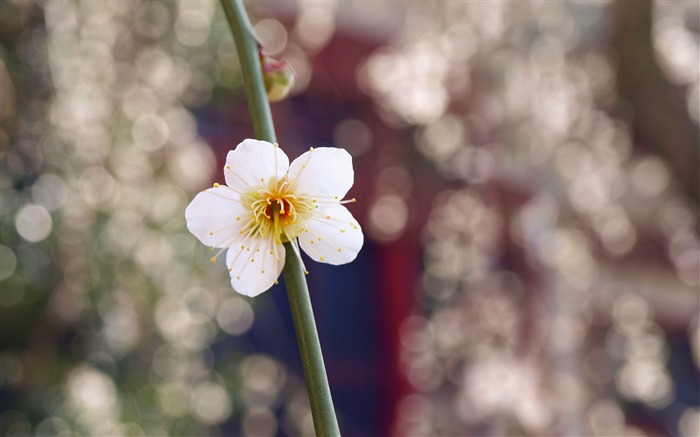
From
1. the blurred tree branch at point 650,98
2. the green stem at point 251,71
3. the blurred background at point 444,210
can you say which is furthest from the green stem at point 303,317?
the blurred tree branch at point 650,98

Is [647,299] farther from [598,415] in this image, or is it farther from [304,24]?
[304,24]

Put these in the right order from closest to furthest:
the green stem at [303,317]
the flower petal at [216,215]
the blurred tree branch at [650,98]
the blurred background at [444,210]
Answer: the green stem at [303,317], the flower petal at [216,215], the blurred background at [444,210], the blurred tree branch at [650,98]

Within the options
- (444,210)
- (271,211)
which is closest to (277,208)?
(271,211)

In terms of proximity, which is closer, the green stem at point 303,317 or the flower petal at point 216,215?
the green stem at point 303,317

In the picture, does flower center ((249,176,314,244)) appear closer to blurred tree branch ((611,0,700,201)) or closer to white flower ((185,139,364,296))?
white flower ((185,139,364,296))

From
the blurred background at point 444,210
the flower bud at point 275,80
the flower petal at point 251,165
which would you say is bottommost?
the blurred background at point 444,210

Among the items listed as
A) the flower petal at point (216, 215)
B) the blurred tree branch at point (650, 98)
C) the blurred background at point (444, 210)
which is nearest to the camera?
the flower petal at point (216, 215)

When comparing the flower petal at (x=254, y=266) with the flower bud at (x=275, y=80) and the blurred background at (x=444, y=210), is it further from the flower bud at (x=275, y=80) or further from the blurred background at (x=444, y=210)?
the blurred background at (x=444, y=210)

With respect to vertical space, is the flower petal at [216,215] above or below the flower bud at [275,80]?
below
